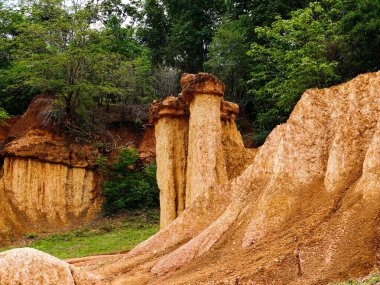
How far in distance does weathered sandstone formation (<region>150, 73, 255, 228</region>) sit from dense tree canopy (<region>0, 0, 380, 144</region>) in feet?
25.4

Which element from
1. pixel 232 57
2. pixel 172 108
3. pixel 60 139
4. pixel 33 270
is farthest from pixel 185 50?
pixel 33 270

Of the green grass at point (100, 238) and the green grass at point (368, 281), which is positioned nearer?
the green grass at point (368, 281)

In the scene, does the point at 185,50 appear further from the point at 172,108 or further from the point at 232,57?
the point at 172,108

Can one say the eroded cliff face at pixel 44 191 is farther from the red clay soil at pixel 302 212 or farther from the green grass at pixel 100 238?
the red clay soil at pixel 302 212

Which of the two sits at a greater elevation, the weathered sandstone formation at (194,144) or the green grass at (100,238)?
the weathered sandstone formation at (194,144)

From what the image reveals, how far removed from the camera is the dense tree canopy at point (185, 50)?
24.2 metres

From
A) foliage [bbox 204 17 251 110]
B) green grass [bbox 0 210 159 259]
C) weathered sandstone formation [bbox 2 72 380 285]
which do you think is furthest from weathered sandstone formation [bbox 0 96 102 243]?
weathered sandstone formation [bbox 2 72 380 285]

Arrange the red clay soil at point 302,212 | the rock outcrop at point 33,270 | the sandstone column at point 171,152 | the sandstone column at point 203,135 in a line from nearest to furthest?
the red clay soil at point 302,212
the rock outcrop at point 33,270
the sandstone column at point 203,135
the sandstone column at point 171,152

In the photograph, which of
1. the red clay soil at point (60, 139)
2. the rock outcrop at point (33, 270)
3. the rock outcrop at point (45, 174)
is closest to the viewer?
the rock outcrop at point (33, 270)

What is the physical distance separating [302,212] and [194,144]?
6.66m

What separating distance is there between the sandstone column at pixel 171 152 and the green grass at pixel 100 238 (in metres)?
3.85

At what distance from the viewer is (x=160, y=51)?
41.0 metres

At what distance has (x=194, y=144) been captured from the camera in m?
15.4

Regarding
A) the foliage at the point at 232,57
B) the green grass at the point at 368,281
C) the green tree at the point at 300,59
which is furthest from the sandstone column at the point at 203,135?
the foliage at the point at 232,57
